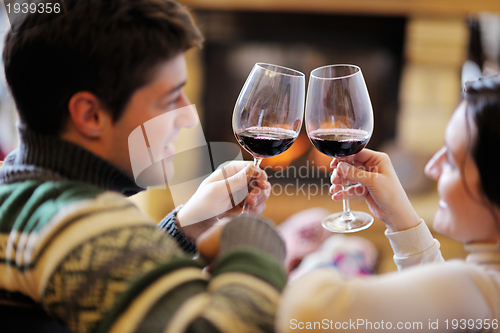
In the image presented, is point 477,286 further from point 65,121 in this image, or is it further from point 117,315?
point 65,121

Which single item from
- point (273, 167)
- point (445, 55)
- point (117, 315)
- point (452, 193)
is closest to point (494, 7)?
point (445, 55)

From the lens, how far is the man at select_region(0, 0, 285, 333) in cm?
47

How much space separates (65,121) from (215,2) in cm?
210

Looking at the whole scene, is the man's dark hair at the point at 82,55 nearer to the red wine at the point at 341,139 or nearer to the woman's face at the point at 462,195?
the red wine at the point at 341,139

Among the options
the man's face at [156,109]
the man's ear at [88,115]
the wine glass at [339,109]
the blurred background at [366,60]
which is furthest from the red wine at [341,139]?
the blurred background at [366,60]

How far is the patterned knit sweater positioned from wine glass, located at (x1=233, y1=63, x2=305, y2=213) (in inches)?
10.4

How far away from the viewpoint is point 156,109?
700 millimetres

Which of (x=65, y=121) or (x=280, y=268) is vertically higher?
(x=65, y=121)

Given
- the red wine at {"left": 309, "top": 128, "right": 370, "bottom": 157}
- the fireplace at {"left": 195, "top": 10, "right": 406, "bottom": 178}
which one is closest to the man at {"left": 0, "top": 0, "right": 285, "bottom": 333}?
the red wine at {"left": 309, "top": 128, "right": 370, "bottom": 157}

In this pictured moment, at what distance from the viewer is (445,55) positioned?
267cm

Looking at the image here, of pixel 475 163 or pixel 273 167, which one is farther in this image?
pixel 273 167

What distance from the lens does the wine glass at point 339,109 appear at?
2.66ft

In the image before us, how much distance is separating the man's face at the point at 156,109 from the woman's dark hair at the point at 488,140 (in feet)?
1.58

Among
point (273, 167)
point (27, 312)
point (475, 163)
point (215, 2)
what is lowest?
point (273, 167)
